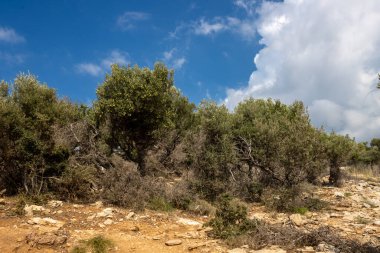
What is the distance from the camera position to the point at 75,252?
31.0 feet

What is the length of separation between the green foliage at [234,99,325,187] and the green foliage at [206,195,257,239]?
624cm

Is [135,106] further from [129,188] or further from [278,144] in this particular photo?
[278,144]

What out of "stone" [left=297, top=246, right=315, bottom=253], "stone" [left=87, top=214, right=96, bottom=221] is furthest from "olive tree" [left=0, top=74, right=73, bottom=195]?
"stone" [left=297, top=246, right=315, bottom=253]

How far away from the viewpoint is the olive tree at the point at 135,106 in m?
17.1

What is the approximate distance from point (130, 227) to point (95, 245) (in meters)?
2.28

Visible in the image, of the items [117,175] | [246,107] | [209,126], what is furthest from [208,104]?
[117,175]

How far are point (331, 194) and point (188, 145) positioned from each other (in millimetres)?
8863

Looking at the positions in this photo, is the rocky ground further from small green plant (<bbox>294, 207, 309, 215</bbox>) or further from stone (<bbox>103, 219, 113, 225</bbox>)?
small green plant (<bbox>294, 207, 309, 215</bbox>)

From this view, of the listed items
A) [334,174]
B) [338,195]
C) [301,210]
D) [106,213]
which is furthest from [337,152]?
[106,213]

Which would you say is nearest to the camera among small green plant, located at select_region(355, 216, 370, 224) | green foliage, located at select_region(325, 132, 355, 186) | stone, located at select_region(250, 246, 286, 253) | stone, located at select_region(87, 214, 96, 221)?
stone, located at select_region(250, 246, 286, 253)

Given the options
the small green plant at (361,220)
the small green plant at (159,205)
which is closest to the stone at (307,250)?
the small green plant at (361,220)

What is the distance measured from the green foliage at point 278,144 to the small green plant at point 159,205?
6.00 m

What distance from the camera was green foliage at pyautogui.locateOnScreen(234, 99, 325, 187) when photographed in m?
17.1

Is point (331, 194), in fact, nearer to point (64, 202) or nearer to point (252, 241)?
point (252, 241)
